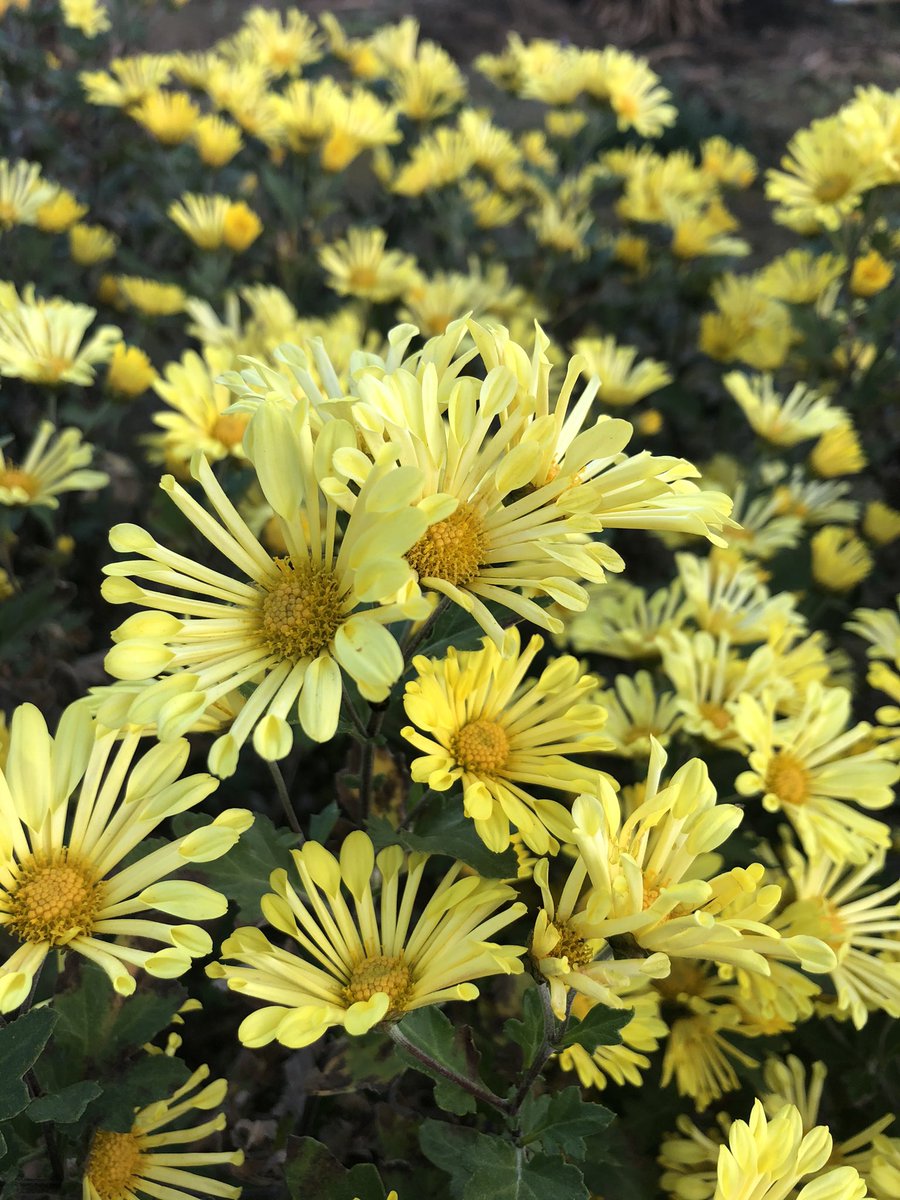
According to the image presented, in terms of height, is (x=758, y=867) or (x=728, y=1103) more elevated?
(x=758, y=867)

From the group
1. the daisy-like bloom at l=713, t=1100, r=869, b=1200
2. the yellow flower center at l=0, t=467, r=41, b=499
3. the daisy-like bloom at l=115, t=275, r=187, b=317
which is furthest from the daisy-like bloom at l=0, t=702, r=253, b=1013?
the daisy-like bloom at l=115, t=275, r=187, b=317

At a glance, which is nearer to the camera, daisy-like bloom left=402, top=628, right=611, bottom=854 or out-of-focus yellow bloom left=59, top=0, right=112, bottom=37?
daisy-like bloom left=402, top=628, right=611, bottom=854

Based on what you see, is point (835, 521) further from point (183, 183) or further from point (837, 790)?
point (183, 183)

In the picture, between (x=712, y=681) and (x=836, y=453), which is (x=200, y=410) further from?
(x=836, y=453)

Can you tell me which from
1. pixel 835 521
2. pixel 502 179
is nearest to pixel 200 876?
pixel 835 521

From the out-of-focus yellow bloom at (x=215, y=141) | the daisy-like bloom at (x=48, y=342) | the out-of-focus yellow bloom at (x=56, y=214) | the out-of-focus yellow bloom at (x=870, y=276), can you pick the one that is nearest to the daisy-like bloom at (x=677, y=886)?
the daisy-like bloom at (x=48, y=342)

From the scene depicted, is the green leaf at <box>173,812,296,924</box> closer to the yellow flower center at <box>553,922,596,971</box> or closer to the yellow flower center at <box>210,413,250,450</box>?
the yellow flower center at <box>553,922,596,971</box>

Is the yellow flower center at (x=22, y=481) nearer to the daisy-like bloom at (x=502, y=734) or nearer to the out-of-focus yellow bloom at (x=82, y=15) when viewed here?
the daisy-like bloom at (x=502, y=734)
